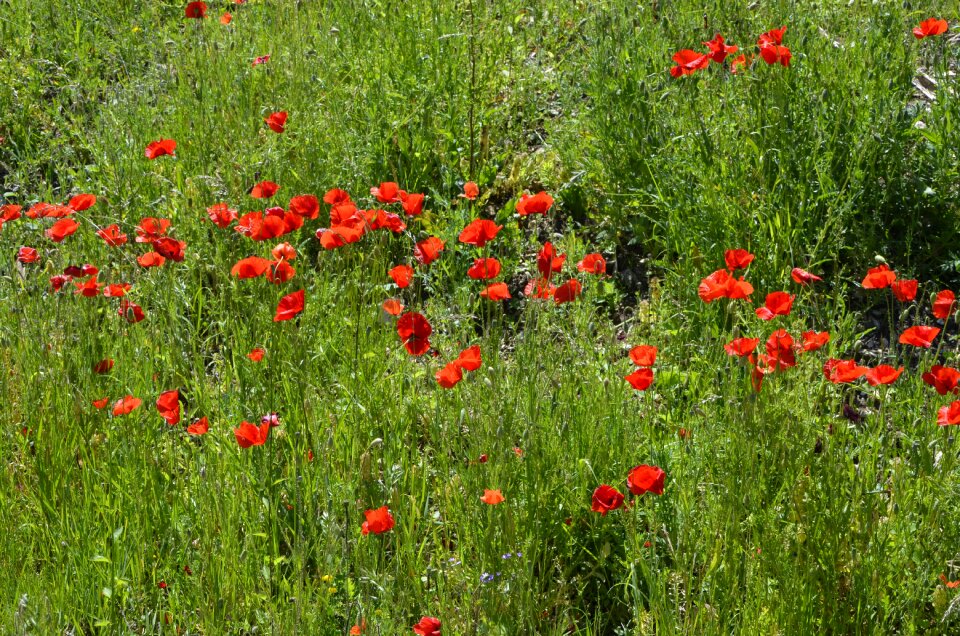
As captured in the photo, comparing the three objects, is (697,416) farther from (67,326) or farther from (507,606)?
(67,326)

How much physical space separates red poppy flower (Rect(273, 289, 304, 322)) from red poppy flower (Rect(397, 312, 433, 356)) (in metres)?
0.25

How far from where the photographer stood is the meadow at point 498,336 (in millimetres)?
2227

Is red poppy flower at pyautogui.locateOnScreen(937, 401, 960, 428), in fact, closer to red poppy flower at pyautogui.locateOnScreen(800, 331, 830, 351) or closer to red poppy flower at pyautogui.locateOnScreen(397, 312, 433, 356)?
red poppy flower at pyautogui.locateOnScreen(800, 331, 830, 351)

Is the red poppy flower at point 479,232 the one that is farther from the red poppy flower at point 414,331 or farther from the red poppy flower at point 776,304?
the red poppy flower at point 776,304

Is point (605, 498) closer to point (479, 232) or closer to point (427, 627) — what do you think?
point (427, 627)

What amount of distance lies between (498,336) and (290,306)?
54cm

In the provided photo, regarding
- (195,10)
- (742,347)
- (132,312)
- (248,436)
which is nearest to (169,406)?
(248,436)

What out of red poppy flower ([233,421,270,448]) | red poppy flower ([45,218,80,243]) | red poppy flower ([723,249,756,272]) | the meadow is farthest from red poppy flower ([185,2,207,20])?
red poppy flower ([723,249,756,272])

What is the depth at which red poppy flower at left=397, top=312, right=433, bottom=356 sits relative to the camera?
2.51m

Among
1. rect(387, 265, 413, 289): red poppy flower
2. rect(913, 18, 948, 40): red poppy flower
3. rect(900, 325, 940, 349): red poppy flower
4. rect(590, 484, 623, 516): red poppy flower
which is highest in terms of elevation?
rect(913, 18, 948, 40): red poppy flower

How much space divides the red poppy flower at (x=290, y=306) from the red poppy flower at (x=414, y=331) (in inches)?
9.9

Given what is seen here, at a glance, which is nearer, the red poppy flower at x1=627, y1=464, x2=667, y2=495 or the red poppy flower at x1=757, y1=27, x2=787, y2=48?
the red poppy flower at x1=627, y1=464, x2=667, y2=495

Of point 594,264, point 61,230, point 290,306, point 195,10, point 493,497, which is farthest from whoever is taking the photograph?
point 195,10

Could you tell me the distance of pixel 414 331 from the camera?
2.52 m
